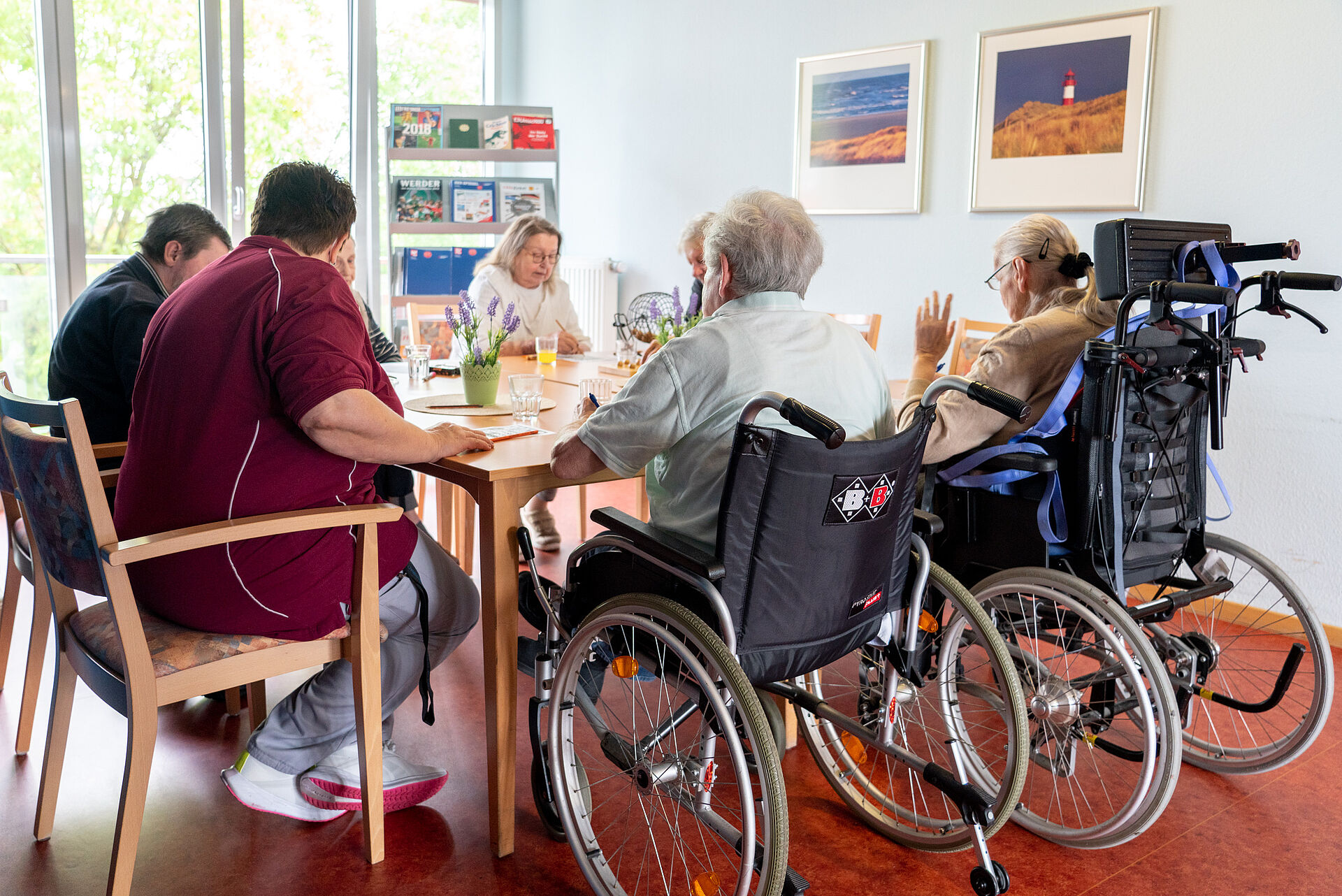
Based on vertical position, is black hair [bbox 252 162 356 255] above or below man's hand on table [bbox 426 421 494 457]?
above

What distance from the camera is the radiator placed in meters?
5.48

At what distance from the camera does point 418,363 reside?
2928 mm

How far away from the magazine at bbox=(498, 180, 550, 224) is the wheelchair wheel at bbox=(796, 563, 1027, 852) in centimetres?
360

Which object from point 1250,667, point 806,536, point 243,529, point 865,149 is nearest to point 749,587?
point 806,536

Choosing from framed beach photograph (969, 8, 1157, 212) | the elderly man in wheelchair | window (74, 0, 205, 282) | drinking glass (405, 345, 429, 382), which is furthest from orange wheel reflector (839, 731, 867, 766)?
window (74, 0, 205, 282)

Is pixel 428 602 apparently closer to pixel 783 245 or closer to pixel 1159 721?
pixel 783 245

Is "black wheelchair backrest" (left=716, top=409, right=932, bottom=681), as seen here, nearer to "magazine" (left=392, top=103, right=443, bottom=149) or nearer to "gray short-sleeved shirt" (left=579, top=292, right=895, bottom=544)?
"gray short-sleeved shirt" (left=579, top=292, right=895, bottom=544)

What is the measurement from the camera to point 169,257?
2412 millimetres

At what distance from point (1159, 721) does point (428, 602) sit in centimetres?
133

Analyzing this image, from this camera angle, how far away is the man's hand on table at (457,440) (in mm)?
1856

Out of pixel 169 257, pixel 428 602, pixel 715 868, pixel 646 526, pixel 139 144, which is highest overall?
pixel 139 144

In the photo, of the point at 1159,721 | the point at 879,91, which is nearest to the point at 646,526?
the point at 1159,721

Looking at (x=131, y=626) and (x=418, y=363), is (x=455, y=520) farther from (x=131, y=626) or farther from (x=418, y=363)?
(x=131, y=626)

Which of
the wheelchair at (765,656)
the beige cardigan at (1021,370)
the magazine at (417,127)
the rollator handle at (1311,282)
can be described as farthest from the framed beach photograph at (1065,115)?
the magazine at (417,127)
